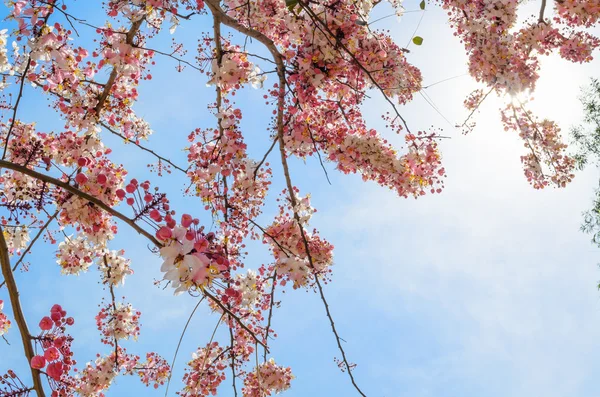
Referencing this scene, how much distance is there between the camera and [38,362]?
5.89 ft

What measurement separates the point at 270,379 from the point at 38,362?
3121 millimetres

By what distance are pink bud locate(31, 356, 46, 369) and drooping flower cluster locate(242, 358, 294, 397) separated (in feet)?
9.56

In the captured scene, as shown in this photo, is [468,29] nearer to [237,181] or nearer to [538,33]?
[538,33]

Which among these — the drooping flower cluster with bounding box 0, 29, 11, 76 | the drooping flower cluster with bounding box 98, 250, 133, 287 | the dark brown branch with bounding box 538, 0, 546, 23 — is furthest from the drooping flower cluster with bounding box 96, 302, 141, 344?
the dark brown branch with bounding box 538, 0, 546, 23

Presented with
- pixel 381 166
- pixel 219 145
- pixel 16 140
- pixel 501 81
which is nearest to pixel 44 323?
pixel 219 145

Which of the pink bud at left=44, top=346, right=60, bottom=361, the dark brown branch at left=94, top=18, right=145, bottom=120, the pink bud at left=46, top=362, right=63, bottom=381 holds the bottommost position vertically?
the pink bud at left=46, top=362, right=63, bottom=381

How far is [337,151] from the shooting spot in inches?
165

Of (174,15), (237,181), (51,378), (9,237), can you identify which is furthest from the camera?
(9,237)

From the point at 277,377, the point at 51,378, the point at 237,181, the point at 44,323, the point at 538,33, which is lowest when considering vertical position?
the point at 51,378

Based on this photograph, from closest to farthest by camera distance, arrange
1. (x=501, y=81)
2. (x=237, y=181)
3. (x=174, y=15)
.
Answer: (x=174, y=15) → (x=237, y=181) → (x=501, y=81)

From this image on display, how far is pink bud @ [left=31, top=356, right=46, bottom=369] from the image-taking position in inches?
70.1

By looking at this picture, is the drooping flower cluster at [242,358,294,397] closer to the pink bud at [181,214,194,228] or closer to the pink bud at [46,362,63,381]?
the pink bud at [46,362,63,381]

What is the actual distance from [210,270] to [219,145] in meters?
2.11

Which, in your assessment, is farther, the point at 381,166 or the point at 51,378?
the point at 381,166
